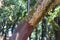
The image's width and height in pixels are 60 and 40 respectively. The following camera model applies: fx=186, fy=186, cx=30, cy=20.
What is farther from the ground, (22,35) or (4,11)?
(4,11)

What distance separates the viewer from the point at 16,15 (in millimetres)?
5750

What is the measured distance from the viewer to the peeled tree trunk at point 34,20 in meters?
3.08

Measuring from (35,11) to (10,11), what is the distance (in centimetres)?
269

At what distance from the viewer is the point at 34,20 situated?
124 inches

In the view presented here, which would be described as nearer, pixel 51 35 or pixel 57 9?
pixel 57 9

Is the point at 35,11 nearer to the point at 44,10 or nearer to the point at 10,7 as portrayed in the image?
the point at 44,10

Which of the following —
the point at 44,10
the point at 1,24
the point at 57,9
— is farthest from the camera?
the point at 1,24

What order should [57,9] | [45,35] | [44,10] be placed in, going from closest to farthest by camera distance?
[44,10] → [57,9] → [45,35]

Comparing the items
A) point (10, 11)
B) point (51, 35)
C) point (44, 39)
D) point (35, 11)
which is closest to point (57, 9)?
point (35, 11)

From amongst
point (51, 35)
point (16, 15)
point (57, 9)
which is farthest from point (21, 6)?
point (51, 35)

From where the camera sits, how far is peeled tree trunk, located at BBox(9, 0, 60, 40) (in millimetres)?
3078

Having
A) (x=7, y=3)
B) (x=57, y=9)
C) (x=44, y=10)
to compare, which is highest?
(x=7, y=3)

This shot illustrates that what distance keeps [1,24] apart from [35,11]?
3.94 m

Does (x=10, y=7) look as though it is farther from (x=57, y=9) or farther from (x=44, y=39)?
(x=44, y=39)
